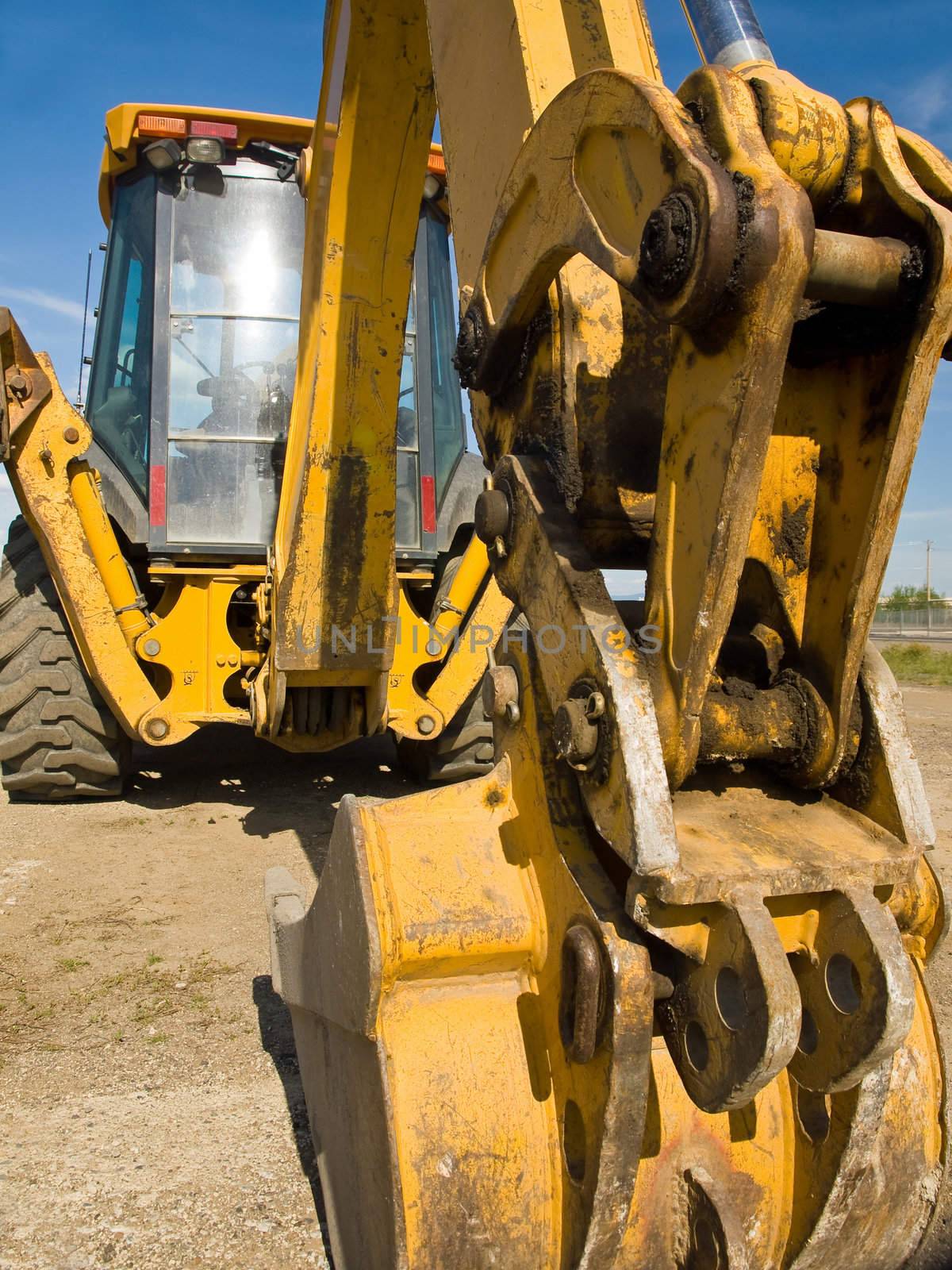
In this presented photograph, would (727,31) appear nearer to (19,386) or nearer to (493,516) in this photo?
(493,516)

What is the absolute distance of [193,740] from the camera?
6.20 metres

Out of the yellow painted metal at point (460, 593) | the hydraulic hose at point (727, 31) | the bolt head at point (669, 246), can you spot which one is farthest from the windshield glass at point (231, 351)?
the bolt head at point (669, 246)

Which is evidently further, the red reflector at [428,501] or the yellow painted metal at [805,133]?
the red reflector at [428,501]

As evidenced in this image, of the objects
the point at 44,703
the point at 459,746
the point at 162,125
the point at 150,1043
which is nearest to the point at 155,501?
→ the point at 44,703

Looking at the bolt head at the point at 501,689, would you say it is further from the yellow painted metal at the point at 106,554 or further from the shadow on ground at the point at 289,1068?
the yellow painted metal at the point at 106,554

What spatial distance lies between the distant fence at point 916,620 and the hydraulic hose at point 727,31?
27365 millimetres

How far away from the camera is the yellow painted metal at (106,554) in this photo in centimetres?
398

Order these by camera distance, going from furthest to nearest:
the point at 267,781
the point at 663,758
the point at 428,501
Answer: the point at 267,781 → the point at 428,501 → the point at 663,758

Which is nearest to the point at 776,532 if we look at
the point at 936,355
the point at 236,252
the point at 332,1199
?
the point at 936,355

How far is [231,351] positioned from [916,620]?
103ft

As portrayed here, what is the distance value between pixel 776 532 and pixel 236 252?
3.59 metres

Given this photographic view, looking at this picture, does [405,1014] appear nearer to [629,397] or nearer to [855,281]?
[629,397]

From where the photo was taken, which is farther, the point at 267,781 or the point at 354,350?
the point at 267,781

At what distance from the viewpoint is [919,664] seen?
15820mm
